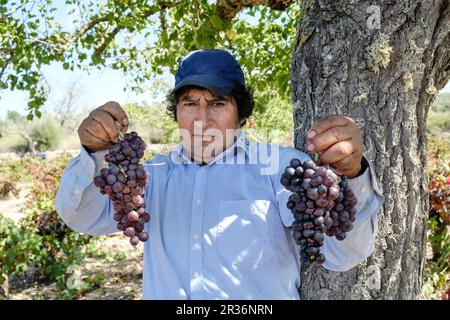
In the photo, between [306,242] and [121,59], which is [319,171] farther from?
[121,59]

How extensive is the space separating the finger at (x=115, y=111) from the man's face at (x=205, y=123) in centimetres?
41

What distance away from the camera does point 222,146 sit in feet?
6.39

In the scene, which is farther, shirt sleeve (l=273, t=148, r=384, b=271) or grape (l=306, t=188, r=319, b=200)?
shirt sleeve (l=273, t=148, r=384, b=271)

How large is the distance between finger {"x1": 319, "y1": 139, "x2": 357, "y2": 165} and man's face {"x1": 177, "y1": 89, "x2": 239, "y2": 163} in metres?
0.64

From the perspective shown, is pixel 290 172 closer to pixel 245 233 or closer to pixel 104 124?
pixel 245 233

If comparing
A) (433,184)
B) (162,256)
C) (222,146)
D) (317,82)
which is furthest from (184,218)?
(433,184)

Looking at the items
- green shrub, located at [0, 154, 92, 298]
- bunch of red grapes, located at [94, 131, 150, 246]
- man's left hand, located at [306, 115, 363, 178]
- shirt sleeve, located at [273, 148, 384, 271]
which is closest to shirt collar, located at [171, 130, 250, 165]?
shirt sleeve, located at [273, 148, 384, 271]

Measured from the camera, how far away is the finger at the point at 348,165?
1.44m

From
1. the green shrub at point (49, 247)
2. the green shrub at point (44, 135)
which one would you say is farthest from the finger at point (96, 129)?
the green shrub at point (44, 135)

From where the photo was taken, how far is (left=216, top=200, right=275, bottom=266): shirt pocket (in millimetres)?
1766

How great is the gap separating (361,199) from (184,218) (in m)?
0.71

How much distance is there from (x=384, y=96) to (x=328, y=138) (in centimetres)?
87

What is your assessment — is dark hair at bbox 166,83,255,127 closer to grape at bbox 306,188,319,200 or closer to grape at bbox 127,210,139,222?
grape at bbox 127,210,139,222

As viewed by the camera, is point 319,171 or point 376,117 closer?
point 319,171
